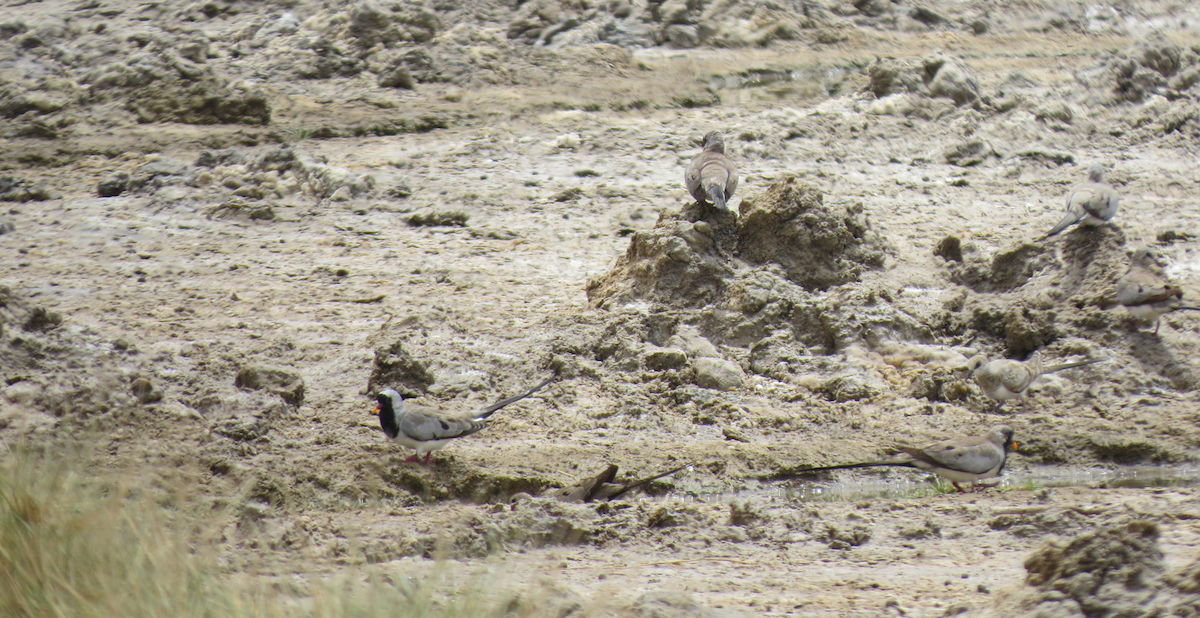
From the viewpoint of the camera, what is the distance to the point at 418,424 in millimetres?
5652

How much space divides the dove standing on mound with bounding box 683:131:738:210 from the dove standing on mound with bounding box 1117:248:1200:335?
94.5 inches

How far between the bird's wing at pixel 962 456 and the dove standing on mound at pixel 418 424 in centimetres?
222

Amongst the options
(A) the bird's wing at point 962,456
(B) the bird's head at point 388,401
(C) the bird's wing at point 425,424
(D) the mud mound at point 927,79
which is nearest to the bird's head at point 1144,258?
(A) the bird's wing at point 962,456

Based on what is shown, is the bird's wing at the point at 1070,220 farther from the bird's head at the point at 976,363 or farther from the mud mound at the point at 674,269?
the mud mound at the point at 674,269

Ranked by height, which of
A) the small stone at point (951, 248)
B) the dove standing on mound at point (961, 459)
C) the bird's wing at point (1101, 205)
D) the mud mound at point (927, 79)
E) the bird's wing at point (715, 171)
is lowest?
the mud mound at point (927, 79)

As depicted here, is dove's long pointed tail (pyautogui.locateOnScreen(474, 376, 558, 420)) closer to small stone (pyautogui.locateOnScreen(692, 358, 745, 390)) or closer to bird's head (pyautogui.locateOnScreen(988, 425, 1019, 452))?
small stone (pyautogui.locateOnScreen(692, 358, 745, 390))

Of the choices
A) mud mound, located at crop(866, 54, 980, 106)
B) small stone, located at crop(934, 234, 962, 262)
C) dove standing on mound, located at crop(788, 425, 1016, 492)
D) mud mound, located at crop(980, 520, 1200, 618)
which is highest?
mud mound, located at crop(980, 520, 1200, 618)

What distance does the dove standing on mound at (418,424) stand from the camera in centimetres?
564

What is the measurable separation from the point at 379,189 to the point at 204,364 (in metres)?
2.97

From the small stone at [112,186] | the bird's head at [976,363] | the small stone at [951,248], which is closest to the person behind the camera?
the bird's head at [976,363]

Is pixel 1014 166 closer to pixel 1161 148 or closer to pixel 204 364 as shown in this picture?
pixel 1161 148

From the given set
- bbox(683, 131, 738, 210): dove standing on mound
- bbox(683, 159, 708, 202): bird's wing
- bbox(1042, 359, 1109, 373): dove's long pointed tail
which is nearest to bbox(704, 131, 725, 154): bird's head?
bbox(683, 131, 738, 210): dove standing on mound

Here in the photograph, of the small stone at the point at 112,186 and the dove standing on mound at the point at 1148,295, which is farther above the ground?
the dove standing on mound at the point at 1148,295

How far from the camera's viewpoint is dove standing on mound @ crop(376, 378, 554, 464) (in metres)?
5.64
